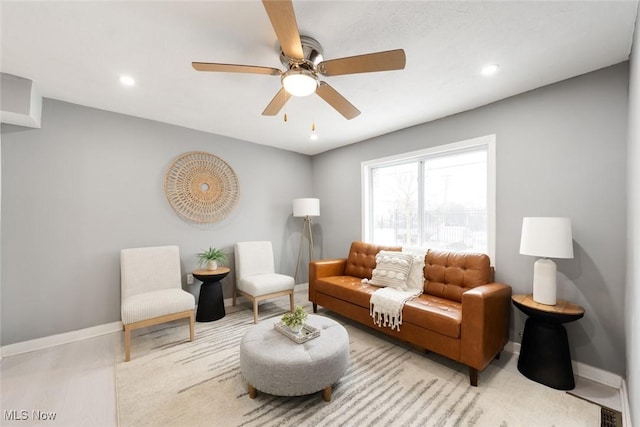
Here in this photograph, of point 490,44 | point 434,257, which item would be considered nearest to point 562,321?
point 434,257

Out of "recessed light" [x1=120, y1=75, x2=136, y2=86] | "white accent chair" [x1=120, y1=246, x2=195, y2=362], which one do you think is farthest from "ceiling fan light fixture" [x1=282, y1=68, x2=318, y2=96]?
"white accent chair" [x1=120, y1=246, x2=195, y2=362]

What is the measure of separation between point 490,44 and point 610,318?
2292 millimetres

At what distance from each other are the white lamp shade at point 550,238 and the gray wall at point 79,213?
11.9 ft

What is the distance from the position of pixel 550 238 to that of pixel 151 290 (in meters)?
3.89

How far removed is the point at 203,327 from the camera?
308cm

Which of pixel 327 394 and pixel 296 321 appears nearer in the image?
pixel 327 394

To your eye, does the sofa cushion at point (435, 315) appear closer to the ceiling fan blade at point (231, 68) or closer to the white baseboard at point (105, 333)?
the white baseboard at point (105, 333)

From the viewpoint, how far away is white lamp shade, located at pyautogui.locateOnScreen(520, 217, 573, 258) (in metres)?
1.98

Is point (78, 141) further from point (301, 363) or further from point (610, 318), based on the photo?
point (610, 318)

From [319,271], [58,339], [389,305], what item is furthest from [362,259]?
[58,339]

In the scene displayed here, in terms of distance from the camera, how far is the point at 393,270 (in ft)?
9.80

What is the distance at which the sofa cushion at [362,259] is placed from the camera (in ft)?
11.4

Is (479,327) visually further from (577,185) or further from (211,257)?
(211,257)

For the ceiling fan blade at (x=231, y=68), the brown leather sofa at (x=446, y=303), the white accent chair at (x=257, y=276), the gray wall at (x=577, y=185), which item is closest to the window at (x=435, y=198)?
the gray wall at (x=577, y=185)
